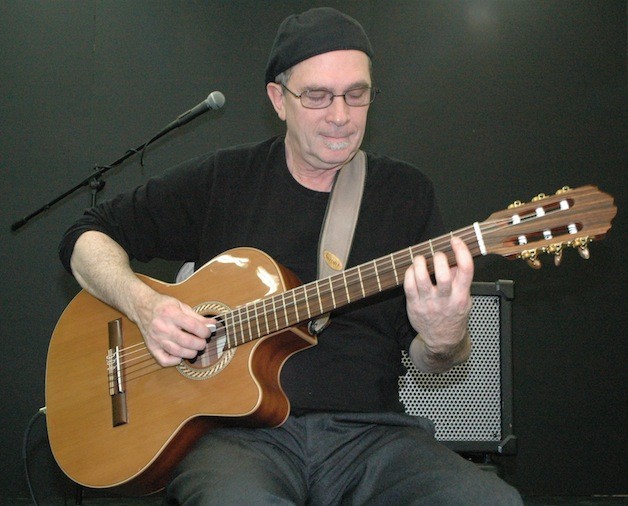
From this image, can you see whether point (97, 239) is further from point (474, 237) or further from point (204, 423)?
point (474, 237)

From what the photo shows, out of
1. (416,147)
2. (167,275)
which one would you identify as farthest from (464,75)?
(167,275)

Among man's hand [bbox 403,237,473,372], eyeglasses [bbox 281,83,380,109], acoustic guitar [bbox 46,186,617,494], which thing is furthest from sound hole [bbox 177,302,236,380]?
eyeglasses [bbox 281,83,380,109]

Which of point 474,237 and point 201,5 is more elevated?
point 201,5

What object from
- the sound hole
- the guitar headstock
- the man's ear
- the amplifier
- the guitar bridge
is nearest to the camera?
the guitar headstock

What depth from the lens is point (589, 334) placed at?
4.10m

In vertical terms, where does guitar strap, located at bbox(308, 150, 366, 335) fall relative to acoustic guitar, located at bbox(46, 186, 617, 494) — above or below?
above

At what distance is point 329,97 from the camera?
7.07 feet

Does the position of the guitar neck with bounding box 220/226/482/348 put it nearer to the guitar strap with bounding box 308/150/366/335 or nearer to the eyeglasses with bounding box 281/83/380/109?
the guitar strap with bounding box 308/150/366/335

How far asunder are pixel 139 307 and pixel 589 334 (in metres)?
2.74

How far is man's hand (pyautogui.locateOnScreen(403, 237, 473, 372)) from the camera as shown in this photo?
1674 mm

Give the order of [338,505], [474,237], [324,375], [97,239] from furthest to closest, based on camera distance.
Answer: [97,239], [324,375], [338,505], [474,237]

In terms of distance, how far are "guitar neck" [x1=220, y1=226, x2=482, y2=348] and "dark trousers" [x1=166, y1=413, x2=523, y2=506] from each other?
0.25 metres

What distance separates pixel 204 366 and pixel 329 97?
792 millimetres

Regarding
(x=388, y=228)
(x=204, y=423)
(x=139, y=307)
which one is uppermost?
(x=388, y=228)
